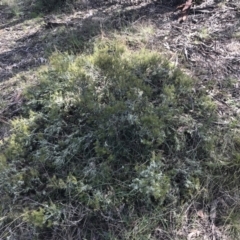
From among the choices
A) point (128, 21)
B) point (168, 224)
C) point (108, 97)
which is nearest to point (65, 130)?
point (108, 97)

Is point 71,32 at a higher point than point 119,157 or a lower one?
higher

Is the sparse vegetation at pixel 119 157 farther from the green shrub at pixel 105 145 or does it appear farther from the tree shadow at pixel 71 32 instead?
the tree shadow at pixel 71 32

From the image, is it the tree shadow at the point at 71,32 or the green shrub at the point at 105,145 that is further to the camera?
the tree shadow at the point at 71,32

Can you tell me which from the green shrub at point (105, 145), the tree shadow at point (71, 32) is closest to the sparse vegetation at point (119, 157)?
the green shrub at point (105, 145)

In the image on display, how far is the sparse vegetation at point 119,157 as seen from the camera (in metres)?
2.47

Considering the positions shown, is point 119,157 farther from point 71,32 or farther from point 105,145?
point 71,32

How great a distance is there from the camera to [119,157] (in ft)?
9.04

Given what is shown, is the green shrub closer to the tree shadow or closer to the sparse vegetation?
the sparse vegetation

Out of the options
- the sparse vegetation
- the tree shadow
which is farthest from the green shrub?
the tree shadow

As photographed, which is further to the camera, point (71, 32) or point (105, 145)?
point (71, 32)

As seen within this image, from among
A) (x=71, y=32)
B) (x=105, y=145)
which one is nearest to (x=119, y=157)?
(x=105, y=145)

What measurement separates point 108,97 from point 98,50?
2.60ft

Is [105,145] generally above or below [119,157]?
above

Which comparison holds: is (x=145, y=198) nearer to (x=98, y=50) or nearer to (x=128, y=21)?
(x=98, y=50)
